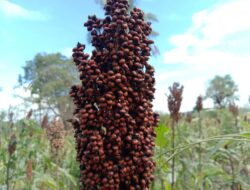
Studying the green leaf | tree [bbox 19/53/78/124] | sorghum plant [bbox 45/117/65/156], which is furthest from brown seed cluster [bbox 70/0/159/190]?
tree [bbox 19/53/78/124]

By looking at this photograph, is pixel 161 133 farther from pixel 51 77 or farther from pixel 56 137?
pixel 51 77

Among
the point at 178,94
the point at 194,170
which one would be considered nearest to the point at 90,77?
the point at 178,94

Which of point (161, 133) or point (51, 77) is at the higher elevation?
point (51, 77)

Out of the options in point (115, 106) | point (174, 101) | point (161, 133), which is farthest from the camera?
point (174, 101)

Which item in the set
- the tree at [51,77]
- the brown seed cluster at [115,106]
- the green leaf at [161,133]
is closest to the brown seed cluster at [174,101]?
the green leaf at [161,133]

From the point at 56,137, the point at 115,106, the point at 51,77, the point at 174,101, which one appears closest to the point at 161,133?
the point at 174,101

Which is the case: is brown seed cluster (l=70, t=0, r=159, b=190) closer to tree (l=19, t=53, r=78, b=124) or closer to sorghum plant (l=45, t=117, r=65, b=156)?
sorghum plant (l=45, t=117, r=65, b=156)

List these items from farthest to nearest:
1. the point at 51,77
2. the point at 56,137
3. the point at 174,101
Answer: the point at 51,77
the point at 56,137
the point at 174,101
